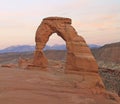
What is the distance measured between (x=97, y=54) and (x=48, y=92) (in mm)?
100066

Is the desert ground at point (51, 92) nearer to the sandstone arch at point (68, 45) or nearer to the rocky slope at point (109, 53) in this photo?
the sandstone arch at point (68, 45)

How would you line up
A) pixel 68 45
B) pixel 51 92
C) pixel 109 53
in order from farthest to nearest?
pixel 109 53
pixel 68 45
pixel 51 92

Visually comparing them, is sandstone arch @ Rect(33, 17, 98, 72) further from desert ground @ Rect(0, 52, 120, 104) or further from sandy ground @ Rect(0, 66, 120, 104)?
sandy ground @ Rect(0, 66, 120, 104)

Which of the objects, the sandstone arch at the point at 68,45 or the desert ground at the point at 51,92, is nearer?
the desert ground at the point at 51,92

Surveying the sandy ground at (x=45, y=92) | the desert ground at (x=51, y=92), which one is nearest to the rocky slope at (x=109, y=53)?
the desert ground at (x=51, y=92)

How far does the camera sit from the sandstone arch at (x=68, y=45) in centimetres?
2292

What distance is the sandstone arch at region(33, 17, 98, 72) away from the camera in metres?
22.9

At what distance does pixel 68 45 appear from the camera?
24781mm

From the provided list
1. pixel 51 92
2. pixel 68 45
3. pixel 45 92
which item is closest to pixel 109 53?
pixel 68 45

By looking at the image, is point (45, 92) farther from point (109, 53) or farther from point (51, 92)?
point (109, 53)

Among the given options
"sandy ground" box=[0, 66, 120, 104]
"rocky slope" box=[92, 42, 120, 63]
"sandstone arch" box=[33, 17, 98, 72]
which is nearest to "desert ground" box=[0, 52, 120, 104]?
"sandy ground" box=[0, 66, 120, 104]

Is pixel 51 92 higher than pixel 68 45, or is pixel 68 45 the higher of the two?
pixel 68 45

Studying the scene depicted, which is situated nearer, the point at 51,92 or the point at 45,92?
the point at 45,92

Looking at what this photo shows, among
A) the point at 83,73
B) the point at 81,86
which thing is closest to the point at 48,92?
the point at 81,86
